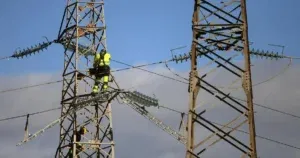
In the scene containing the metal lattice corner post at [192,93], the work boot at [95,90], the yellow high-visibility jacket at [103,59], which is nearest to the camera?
the metal lattice corner post at [192,93]

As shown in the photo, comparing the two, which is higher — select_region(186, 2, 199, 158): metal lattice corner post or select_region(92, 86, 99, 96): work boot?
select_region(186, 2, 199, 158): metal lattice corner post

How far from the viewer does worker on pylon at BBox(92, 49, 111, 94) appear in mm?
31234

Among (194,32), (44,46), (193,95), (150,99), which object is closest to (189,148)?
(193,95)

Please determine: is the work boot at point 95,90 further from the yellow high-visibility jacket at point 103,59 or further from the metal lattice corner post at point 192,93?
the metal lattice corner post at point 192,93

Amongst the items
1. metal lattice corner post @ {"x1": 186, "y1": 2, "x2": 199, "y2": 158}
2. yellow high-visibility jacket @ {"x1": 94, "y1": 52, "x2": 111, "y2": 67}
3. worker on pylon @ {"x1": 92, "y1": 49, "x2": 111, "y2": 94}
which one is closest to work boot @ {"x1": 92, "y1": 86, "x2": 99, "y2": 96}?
worker on pylon @ {"x1": 92, "y1": 49, "x2": 111, "y2": 94}

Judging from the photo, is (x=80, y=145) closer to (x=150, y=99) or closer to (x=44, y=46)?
(x=150, y=99)

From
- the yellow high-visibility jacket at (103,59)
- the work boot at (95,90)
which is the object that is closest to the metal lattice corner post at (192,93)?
the yellow high-visibility jacket at (103,59)

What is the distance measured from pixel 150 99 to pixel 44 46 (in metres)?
9.25

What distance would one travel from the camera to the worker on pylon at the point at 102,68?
31.2m

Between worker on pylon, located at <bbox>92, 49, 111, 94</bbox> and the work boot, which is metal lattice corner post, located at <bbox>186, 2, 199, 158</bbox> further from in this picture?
the work boot

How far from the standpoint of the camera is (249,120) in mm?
19188

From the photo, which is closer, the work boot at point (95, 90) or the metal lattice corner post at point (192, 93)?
the metal lattice corner post at point (192, 93)

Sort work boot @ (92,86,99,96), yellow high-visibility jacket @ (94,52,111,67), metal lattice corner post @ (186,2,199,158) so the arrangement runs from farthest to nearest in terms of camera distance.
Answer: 1. work boot @ (92,86,99,96)
2. yellow high-visibility jacket @ (94,52,111,67)
3. metal lattice corner post @ (186,2,199,158)

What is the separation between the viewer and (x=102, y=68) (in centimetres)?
3144
